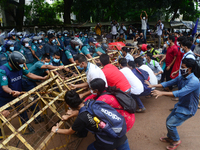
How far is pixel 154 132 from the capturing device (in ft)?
11.5

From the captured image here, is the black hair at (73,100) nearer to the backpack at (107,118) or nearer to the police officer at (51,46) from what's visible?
the backpack at (107,118)

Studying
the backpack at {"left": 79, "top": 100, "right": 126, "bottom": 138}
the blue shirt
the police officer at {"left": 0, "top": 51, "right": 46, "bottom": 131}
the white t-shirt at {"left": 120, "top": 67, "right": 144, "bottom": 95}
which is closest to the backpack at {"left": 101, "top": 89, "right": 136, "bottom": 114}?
the backpack at {"left": 79, "top": 100, "right": 126, "bottom": 138}

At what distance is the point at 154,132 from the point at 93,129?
6.92 feet

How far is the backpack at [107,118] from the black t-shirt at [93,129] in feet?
0.16

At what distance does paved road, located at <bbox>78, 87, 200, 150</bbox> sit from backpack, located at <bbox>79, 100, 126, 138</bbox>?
141 centimetres

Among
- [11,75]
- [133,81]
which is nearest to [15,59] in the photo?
[11,75]

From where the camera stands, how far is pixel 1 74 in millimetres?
3066

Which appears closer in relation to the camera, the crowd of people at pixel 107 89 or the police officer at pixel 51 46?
the crowd of people at pixel 107 89

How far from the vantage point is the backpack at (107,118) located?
1.90 metres

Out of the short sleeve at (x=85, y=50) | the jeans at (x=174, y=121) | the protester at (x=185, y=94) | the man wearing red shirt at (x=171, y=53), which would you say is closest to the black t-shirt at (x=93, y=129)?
the protester at (x=185, y=94)

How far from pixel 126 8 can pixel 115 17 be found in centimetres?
164

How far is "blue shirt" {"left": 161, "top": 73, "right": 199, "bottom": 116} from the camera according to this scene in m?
2.50

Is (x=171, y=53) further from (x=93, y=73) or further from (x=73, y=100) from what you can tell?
(x=73, y=100)

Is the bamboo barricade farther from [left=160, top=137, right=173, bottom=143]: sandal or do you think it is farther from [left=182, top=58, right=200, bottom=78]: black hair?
[left=182, top=58, right=200, bottom=78]: black hair
